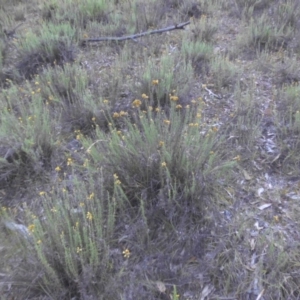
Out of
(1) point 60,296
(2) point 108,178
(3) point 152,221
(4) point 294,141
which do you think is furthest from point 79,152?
(4) point 294,141

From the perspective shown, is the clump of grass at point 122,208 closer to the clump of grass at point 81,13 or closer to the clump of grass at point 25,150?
the clump of grass at point 25,150

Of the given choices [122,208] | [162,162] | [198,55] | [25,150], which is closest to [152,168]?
[162,162]

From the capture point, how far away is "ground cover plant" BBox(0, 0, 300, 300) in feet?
8.79

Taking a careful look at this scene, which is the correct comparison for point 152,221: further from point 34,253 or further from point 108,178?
point 34,253

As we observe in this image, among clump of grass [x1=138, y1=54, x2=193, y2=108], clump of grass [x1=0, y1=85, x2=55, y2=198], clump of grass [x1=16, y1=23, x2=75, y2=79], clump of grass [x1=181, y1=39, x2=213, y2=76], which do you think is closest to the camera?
clump of grass [x1=0, y1=85, x2=55, y2=198]

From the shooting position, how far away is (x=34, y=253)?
260 centimetres

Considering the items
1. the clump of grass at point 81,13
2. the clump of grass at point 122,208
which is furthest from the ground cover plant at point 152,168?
the clump of grass at point 81,13

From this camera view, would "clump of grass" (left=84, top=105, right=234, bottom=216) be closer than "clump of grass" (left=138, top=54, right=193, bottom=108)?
Yes

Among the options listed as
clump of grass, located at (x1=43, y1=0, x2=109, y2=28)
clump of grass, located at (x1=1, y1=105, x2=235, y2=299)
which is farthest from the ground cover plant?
clump of grass, located at (x1=43, y1=0, x2=109, y2=28)

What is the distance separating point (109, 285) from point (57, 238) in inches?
18.5

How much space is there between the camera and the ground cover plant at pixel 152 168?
105 inches

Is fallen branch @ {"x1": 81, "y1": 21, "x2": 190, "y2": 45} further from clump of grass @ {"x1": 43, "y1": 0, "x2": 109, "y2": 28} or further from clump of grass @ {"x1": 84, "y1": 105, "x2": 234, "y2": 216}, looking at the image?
clump of grass @ {"x1": 84, "y1": 105, "x2": 234, "y2": 216}

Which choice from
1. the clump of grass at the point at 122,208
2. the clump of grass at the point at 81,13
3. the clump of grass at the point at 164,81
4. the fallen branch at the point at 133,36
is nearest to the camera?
the clump of grass at the point at 122,208

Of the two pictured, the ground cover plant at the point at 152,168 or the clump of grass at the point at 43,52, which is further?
the clump of grass at the point at 43,52
